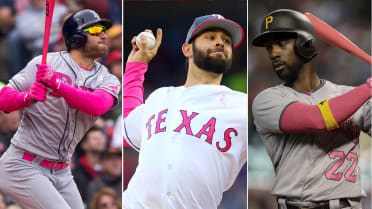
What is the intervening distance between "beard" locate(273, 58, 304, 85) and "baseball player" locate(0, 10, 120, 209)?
3.68 ft

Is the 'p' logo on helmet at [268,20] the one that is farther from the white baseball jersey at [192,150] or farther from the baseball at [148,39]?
the baseball at [148,39]

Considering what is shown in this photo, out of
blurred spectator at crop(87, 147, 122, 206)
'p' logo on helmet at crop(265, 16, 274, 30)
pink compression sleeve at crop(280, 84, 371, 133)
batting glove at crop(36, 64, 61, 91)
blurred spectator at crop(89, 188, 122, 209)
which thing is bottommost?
blurred spectator at crop(89, 188, 122, 209)

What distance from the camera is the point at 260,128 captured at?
275cm

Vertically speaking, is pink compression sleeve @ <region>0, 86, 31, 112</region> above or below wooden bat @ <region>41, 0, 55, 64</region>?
below

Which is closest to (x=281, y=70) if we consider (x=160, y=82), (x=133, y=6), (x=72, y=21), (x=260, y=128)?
(x=260, y=128)

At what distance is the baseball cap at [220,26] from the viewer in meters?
3.03

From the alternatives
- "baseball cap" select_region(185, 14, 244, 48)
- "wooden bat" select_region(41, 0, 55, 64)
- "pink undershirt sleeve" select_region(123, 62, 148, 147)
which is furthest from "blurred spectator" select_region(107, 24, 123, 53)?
"baseball cap" select_region(185, 14, 244, 48)

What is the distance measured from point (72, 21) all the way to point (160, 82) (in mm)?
734

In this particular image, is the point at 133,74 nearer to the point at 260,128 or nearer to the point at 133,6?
the point at 133,6

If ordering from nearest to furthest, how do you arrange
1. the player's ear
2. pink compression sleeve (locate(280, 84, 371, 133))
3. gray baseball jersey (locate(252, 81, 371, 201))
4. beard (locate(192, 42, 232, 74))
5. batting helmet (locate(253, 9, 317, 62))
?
pink compression sleeve (locate(280, 84, 371, 133))
gray baseball jersey (locate(252, 81, 371, 201))
batting helmet (locate(253, 9, 317, 62))
beard (locate(192, 42, 232, 74))
the player's ear

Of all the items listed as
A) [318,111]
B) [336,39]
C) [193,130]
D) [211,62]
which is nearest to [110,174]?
[193,130]

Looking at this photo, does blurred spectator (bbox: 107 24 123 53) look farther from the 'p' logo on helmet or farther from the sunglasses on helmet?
the 'p' logo on helmet

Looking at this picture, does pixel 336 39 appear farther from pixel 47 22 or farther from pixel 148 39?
pixel 47 22

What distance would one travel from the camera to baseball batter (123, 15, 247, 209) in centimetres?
289
